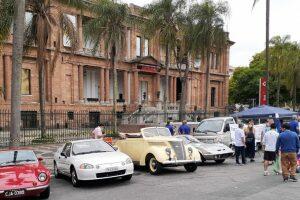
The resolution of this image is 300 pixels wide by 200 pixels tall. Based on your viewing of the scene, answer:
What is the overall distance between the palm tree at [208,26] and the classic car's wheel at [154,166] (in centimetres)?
1990

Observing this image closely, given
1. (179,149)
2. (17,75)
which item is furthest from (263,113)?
(17,75)

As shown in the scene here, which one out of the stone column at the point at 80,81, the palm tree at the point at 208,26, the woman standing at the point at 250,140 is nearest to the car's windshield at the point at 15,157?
the woman standing at the point at 250,140

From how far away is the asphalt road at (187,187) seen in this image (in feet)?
32.7

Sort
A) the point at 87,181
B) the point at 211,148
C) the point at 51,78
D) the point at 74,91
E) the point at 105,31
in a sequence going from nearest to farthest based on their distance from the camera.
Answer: the point at 87,181, the point at 211,148, the point at 105,31, the point at 51,78, the point at 74,91

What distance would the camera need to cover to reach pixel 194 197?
9711 mm

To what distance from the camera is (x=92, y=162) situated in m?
11.6

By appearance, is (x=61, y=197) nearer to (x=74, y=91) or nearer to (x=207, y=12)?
(x=207, y=12)

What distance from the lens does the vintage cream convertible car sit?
44.8 ft

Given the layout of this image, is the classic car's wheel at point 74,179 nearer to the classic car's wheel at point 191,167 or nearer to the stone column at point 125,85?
the classic car's wheel at point 191,167

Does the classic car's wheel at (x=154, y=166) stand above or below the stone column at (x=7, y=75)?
below

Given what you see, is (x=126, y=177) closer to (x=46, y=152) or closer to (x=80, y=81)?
(x=46, y=152)

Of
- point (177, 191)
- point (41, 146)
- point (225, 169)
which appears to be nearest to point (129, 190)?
point (177, 191)

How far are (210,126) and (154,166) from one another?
6959mm

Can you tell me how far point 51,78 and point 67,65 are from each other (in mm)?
2653
